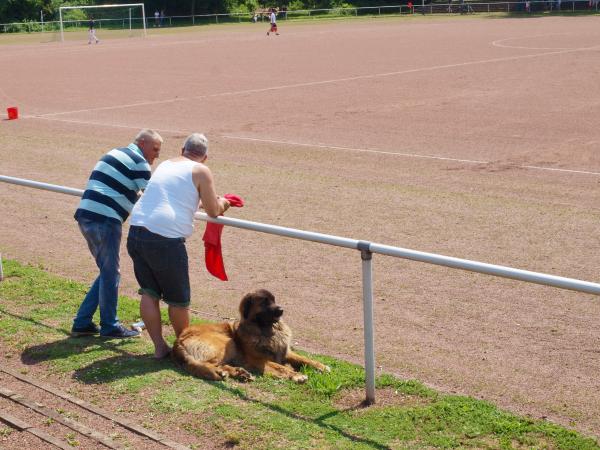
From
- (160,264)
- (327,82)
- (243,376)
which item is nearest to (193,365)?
(243,376)

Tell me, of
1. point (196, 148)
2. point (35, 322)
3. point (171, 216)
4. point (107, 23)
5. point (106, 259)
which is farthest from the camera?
point (107, 23)

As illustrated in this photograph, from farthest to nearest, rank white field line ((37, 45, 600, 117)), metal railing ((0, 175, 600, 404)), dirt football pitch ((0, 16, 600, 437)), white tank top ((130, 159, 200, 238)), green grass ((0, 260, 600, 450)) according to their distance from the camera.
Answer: white field line ((37, 45, 600, 117))
dirt football pitch ((0, 16, 600, 437))
white tank top ((130, 159, 200, 238))
green grass ((0, 260, 600, 450))
metal railing ((0, 175, 600, 404))

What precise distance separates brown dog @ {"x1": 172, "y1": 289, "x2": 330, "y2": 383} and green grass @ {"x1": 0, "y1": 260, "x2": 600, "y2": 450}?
0.13 metres

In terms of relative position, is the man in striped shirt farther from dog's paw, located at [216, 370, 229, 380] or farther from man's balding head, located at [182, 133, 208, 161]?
dog's paw, located at [216, 370, 229, 380]

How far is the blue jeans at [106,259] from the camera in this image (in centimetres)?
846

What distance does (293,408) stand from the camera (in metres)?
6.93

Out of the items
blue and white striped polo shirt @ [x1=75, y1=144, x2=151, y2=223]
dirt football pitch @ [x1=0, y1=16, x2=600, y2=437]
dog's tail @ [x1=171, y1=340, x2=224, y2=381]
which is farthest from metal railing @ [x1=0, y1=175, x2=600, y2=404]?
dog's tail @ [x1=171, y1=340, x2=224, y2=381]

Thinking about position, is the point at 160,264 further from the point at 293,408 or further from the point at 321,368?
the point at 293,408

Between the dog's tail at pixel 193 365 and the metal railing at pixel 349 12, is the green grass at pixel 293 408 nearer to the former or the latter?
the dog's tail at pixel 193 365

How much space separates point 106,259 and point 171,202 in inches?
48.4

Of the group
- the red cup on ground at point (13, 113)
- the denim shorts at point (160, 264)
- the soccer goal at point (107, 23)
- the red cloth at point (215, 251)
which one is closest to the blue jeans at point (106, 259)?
the denim shorts at point (160, 264)

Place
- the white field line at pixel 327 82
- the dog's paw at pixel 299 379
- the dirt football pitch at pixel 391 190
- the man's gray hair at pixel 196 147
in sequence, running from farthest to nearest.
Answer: the white field line at pixel 327 82 < the dirt football pitch at pixel 391 190 < the man's gray hair at pixel 196 147 < the dog's paw at pixel 299 379

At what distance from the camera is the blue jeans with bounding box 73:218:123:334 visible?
846 centimetres

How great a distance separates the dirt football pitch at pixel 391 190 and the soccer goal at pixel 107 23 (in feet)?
114
